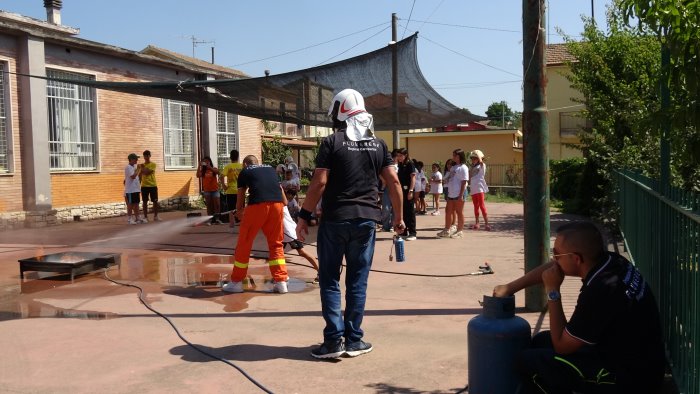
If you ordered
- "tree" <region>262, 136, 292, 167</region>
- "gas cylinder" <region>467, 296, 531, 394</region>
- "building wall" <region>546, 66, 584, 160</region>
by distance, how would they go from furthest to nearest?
"building wall" <region>546, 66, 584, 160</region> → "tree" <region>262, 136, 292, 167</region> → "gas cylinder" <region>467, 296, 531, 394</region>

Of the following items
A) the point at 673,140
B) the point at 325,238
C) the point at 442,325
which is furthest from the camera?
the point at 442,325

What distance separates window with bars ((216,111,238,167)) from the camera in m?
23.7

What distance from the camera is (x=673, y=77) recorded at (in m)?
3.78

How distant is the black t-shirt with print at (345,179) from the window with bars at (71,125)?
1402cm

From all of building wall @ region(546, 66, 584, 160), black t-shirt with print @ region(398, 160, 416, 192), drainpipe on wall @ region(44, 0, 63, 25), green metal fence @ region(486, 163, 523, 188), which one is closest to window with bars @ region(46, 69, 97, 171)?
drainpipe on wall @ region(44, 0, 63, 25)

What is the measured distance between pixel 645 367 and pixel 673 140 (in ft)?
5.73

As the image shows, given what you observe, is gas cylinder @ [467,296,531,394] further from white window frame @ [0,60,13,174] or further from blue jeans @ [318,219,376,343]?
white window frame @ [0,60,13,174]

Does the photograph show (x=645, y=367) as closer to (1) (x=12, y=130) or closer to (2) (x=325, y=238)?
(2) (x=325, y=238)

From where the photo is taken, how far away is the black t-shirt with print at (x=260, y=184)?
24.7ft

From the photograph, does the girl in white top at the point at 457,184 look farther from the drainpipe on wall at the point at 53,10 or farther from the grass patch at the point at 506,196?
the drainpipe on wall at the point at 53,10

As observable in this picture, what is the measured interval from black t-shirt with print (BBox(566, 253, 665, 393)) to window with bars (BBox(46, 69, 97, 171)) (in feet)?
53.7

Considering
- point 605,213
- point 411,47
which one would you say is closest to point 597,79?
point 605,213

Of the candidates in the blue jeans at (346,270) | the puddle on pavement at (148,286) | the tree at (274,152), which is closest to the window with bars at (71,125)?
the puddle on pavement at (148,286)

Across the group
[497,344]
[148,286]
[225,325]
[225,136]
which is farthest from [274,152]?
[497,344]
